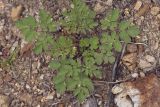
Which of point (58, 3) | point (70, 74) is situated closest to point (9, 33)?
point (58, 3)

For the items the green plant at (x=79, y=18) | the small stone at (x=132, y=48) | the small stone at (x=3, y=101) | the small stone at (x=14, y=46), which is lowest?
the small stone at (x=3, y=101)

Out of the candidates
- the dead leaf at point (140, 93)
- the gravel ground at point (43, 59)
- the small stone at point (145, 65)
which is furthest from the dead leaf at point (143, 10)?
the dead leaf at point (140, 93)

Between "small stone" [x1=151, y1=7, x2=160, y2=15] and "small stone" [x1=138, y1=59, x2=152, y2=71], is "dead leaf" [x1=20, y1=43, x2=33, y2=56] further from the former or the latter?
"small stone" [x1=151, y1=7, x2=160, y2=15]

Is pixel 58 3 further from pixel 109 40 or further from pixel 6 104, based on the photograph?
pixel 6 104

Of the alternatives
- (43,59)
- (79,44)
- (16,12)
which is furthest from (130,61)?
(16,12)

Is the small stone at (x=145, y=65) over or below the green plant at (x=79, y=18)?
below

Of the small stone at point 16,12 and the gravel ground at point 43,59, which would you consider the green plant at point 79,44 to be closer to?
the gravel ground at point 43,59

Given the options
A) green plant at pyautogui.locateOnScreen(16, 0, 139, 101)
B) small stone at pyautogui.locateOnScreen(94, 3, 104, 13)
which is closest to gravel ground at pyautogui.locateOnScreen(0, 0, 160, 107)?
small stone at pyautogui.locateOnScreen(94, 3, 104, 13)

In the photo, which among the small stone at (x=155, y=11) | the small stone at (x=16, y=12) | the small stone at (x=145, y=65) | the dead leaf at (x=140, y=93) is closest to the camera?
the dead leaf at (x=140, y=93)

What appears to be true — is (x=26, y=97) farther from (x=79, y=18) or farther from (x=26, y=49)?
(x=79, y=18)
